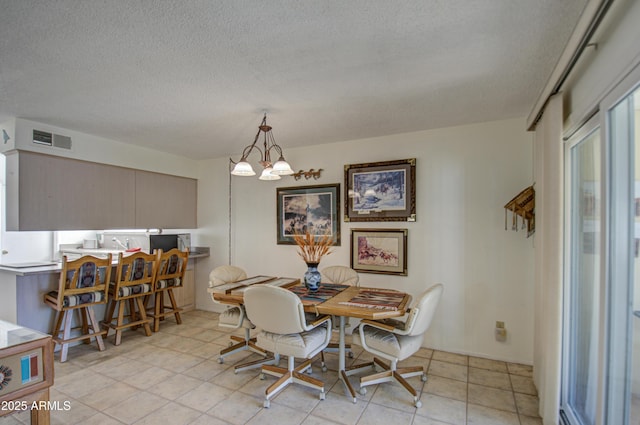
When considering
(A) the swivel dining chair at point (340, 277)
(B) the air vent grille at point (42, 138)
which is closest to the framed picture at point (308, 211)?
(A) the swivel dining chair at point (340, 277)

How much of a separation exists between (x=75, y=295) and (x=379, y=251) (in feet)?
11.0

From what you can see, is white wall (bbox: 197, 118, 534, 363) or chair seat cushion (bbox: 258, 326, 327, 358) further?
white wall (bbox: 197, 118, 534, 363)

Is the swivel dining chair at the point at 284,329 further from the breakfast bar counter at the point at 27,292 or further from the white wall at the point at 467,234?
the breakfast bar counter at the point at 27,292

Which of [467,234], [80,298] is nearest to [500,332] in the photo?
[467,234]

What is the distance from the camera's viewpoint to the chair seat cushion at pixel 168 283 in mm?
3943

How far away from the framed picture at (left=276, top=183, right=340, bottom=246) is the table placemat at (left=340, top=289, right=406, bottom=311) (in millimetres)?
1173

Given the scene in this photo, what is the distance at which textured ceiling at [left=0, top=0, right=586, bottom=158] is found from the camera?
60.4 inches

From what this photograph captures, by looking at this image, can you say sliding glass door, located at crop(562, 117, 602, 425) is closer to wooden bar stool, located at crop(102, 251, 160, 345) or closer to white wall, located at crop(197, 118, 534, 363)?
white wall, located at crop(197, 118, 534, 363)

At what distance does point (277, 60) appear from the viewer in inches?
78.6

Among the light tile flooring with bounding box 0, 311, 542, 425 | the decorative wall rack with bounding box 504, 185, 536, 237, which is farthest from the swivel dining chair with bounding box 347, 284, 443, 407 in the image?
the decorative wall rack with bounding box 504, 185, 536, 237

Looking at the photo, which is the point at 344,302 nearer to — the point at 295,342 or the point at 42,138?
the point at 295,342

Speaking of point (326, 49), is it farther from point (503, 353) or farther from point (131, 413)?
point (503, 353)

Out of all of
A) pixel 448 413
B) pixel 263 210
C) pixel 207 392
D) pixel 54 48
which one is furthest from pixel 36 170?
pixel 448 413

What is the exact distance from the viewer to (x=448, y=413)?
2.26 m
